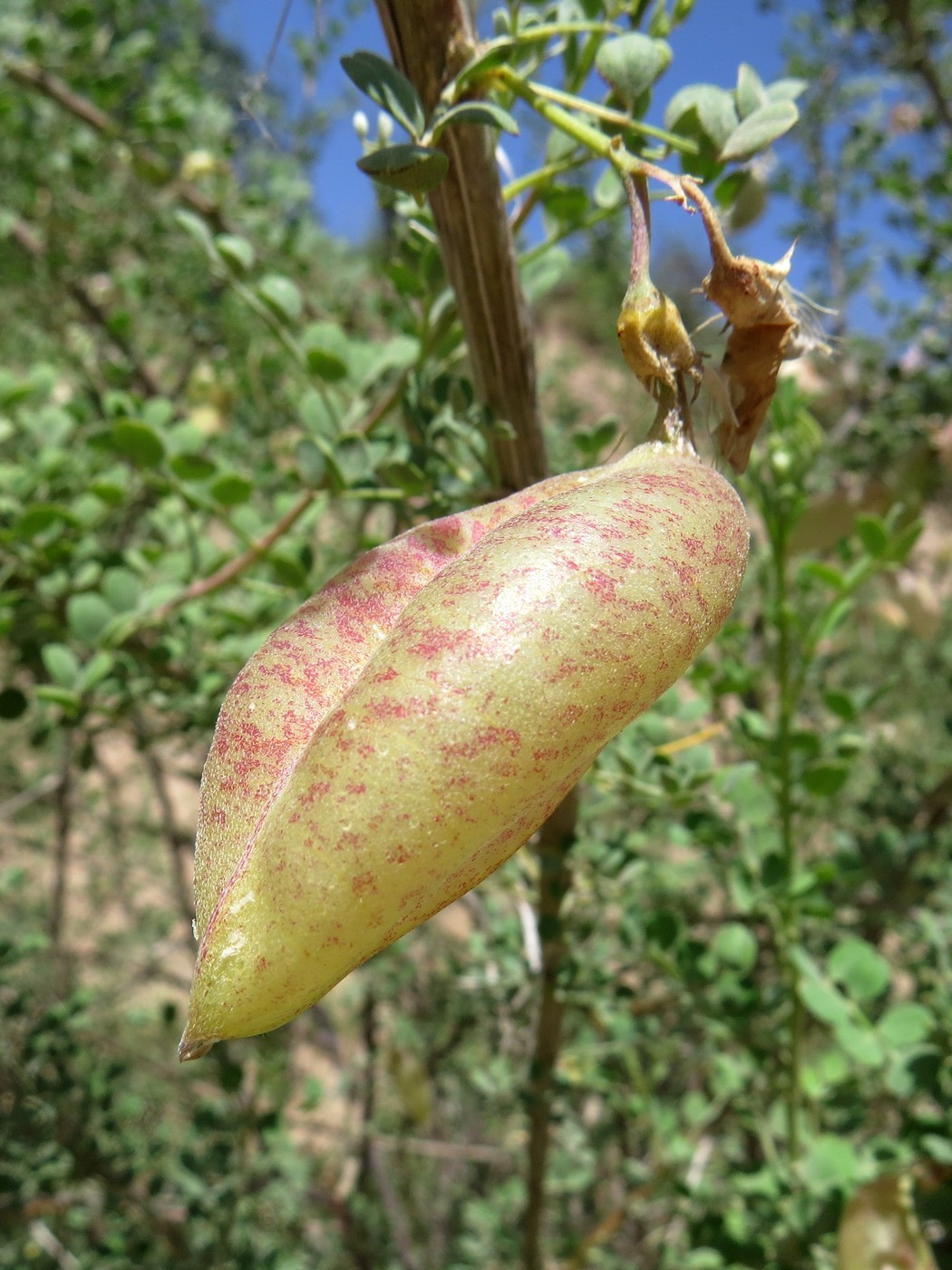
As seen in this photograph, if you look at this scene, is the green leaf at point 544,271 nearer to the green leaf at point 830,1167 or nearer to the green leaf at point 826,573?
the green leaf at point 826,573

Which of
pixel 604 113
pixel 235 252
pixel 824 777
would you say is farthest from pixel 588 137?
pixel 824 777

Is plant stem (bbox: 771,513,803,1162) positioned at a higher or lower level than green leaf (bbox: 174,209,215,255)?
lower

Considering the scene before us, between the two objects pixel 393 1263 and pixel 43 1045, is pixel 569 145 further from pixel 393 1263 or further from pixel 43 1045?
pixel 393 1263

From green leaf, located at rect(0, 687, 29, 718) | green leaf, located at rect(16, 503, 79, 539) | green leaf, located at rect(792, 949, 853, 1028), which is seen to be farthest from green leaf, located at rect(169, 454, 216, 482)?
green leaf, located at rect(792, 949, 853, 1028)

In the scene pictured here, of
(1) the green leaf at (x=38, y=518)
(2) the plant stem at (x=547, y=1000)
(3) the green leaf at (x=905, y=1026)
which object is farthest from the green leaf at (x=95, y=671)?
(3) the green leaf at (x=905, y=1026)

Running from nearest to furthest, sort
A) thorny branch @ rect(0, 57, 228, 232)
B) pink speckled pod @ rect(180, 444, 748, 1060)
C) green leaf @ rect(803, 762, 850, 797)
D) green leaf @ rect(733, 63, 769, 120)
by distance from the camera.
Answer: pink speckled pod @ rect(180, 444, 748, 1060), green leaf @ rect(733, 63, 769, 120), green leaf @ rect(803, 762, 850, 797), thorny branch @ rect(0, 57, 228, 232)

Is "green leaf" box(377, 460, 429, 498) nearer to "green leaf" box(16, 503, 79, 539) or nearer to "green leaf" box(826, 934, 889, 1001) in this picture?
"green leaf" box(16, 503, 79, 539)
